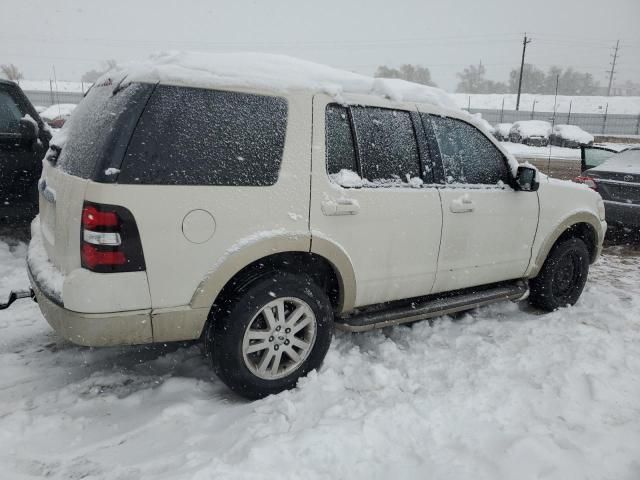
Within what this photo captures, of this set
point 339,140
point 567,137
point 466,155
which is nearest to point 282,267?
point 339,140

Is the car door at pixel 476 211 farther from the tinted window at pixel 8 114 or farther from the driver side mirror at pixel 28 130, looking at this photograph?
the tinted window at pixel 8 114

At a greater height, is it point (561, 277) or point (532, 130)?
point (532, 130)

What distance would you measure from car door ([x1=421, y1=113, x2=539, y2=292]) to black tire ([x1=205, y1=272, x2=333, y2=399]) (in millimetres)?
1173

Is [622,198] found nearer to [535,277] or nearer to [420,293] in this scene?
[535,277]

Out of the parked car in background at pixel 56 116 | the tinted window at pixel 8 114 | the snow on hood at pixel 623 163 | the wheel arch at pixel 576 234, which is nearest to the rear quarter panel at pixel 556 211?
the wheel arch at pixel 576 234

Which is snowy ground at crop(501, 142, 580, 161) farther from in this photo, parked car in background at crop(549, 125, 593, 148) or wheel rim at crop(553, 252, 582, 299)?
wheel rim at crop(553, 252, 582, 299)

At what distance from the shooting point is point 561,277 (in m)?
4.65

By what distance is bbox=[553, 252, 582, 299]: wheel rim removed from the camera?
4605mm

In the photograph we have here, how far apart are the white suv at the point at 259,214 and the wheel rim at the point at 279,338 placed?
10 mm

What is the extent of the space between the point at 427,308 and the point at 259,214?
4.99 ft

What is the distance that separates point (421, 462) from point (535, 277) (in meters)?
2.69

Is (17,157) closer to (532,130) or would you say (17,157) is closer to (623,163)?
(623,163)

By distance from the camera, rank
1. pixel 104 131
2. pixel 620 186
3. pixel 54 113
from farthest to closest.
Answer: pixel 54 113
pixel 620 186
pixel 104 131

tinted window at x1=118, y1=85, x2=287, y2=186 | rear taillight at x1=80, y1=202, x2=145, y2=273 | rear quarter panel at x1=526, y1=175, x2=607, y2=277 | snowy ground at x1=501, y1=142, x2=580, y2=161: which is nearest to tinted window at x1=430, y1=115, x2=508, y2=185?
A: rear quarter panel at x1=526, y1=175, x2=607, y2=277
